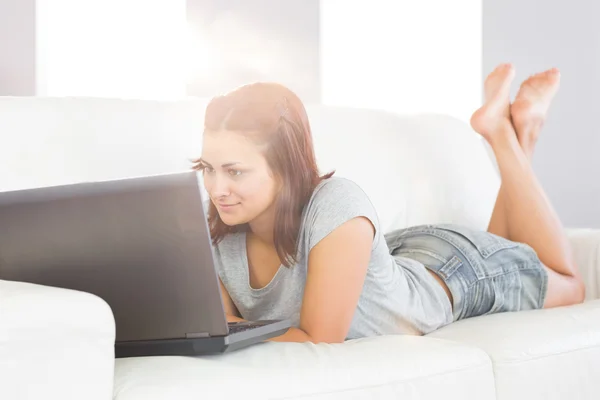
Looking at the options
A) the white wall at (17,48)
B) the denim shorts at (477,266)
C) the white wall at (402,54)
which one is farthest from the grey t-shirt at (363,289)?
the white wall at (402,54)

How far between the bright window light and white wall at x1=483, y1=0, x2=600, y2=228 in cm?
143

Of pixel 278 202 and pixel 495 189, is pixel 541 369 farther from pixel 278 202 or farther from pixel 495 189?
pixel 495 189

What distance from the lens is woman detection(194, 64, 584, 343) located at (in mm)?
1387

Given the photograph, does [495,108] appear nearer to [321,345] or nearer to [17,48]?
[321,345]

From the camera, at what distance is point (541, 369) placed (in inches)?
55.4

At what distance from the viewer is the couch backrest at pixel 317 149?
1646 millimetres

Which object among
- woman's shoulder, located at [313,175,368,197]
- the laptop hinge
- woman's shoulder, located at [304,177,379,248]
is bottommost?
the laptop hinge

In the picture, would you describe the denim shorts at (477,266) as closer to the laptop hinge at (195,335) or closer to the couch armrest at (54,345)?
the laptop hinge at (195,335)

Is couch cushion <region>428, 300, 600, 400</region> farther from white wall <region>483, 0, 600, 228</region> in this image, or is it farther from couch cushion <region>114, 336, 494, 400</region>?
white wall <region>483, 0, 600, 228</region>

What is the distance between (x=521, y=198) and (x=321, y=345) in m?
1.05

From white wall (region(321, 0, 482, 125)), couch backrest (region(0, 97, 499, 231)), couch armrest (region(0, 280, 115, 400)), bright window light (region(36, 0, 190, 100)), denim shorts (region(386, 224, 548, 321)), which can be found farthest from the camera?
white wall (region(321, 0, 482, 125))

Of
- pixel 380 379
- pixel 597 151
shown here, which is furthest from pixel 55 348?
pixel 597 151

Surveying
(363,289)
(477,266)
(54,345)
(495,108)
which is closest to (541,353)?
(363,289)

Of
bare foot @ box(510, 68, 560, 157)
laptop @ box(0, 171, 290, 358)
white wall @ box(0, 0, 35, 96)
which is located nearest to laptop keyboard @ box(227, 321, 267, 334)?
laptop @ box(0, 171, 290, 358)
